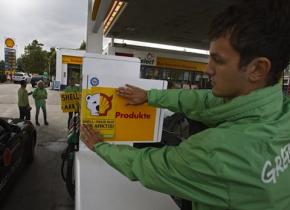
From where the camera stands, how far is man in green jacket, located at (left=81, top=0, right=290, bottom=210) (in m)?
1.13

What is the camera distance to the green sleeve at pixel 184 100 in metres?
2.11

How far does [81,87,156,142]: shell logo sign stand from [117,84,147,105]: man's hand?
0.05m

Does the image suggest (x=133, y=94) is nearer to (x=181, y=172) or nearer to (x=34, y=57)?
(x=181, y=172)

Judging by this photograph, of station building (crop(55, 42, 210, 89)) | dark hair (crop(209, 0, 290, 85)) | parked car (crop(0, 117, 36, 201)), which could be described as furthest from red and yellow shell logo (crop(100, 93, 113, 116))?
station building (crop(55, 42, 210, 89))

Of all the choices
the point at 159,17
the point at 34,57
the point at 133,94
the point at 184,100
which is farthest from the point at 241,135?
the point at 34,57

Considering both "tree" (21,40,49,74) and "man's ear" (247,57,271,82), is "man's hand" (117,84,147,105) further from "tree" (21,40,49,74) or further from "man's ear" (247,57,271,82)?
"tree" (21,40,49,74)

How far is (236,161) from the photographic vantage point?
43.9 inches

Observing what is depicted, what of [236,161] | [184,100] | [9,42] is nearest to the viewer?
[236,161]

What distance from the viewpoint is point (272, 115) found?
1226 mm

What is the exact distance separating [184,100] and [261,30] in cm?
108

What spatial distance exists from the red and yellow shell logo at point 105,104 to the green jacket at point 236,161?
50.7 inches

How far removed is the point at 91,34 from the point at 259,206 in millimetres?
8808

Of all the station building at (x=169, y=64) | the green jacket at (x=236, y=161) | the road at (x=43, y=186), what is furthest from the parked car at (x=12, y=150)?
the station building at (x=169, y=64)

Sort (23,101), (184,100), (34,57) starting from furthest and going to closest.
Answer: (34,57) → (23,101) → (184,100)
